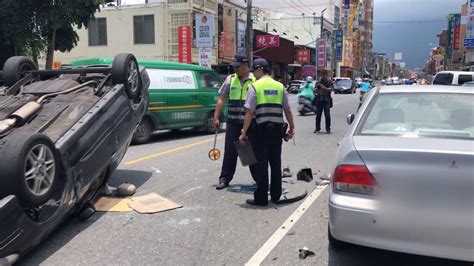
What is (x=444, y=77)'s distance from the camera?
17938 millimetres

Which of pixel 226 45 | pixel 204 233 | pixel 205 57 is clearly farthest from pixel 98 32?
pixel 204 233

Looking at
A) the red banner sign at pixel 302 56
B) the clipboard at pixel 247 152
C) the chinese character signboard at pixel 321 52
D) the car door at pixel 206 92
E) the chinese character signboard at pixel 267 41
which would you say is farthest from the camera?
the chinese character signboard at pixel 321 52

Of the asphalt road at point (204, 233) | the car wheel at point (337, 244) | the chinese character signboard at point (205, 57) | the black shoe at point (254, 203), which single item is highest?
the chinese character signboard at point (205, 57)

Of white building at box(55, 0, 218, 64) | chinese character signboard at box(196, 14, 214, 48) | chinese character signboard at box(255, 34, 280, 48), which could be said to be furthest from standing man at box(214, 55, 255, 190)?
chinese character signboard at box(255, 34, 280, 48)

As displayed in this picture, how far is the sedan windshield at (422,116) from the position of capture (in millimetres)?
4145

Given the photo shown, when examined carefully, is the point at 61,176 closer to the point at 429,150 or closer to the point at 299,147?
the point at 429,150

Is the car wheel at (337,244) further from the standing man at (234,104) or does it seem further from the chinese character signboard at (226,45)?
the chinese character signboard at (226,45)

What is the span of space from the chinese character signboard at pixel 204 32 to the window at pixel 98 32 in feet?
32.1

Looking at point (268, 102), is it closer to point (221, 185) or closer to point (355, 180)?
point (221, 185)

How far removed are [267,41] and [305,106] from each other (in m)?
28.4

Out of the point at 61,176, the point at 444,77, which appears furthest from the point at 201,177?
the point at 444,77

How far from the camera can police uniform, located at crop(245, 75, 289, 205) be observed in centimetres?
582

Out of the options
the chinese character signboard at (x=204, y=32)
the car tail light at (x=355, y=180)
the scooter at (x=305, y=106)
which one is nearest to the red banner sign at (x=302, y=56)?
the chinese character signboard at (x=204, y=32)

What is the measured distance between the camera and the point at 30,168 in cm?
429
